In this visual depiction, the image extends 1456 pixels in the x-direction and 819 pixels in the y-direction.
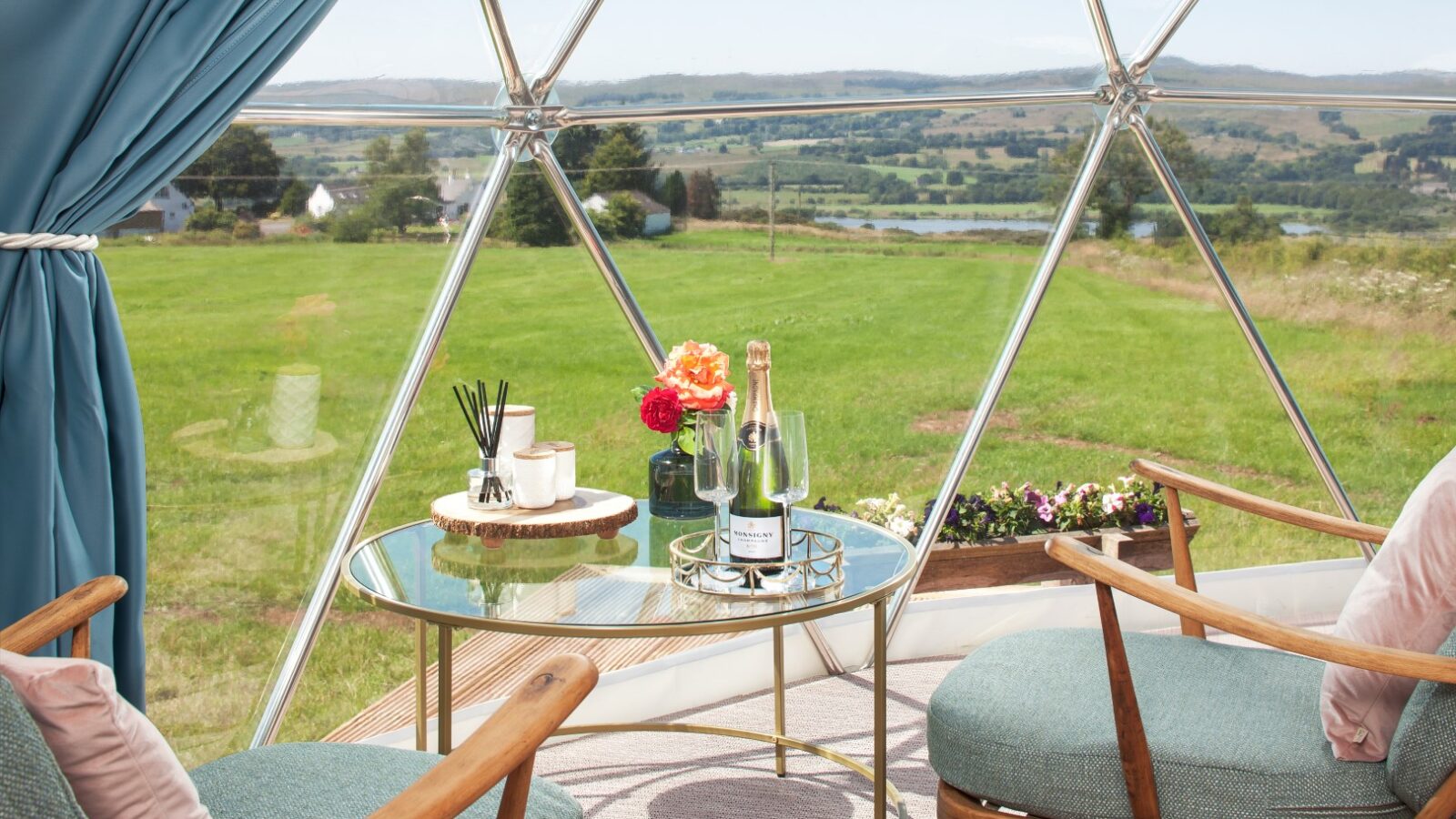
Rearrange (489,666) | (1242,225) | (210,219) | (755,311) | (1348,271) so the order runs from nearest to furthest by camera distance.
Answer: (210,219), (489,666), (755,311), (1242,225), (1348,271)

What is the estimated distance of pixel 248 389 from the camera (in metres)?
3.77

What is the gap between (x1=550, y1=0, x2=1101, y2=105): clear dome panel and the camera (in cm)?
470

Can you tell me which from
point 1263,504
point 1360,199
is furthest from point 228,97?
point 1360,199

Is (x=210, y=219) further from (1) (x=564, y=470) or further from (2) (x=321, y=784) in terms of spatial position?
(2) (x=321, y=784)

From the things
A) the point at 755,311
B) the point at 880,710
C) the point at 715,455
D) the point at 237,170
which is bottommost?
the point at 880,710

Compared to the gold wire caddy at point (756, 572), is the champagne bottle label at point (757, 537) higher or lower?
higher

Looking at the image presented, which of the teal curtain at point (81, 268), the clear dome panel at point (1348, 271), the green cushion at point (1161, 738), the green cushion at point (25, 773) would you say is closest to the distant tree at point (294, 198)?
the teal curtain at point (81, 268)

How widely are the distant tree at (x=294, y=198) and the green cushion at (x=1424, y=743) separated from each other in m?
3.14

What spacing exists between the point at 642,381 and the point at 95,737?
3.56m

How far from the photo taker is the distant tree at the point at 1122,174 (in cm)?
530

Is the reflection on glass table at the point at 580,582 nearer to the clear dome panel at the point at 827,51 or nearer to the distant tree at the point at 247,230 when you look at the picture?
the distant tree at the point at 247,230

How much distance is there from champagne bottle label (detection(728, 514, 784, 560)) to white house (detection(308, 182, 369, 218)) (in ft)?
5.81

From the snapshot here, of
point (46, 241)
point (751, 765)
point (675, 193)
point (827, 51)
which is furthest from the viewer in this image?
point (827, 51)

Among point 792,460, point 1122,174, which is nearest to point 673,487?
point 792,460
